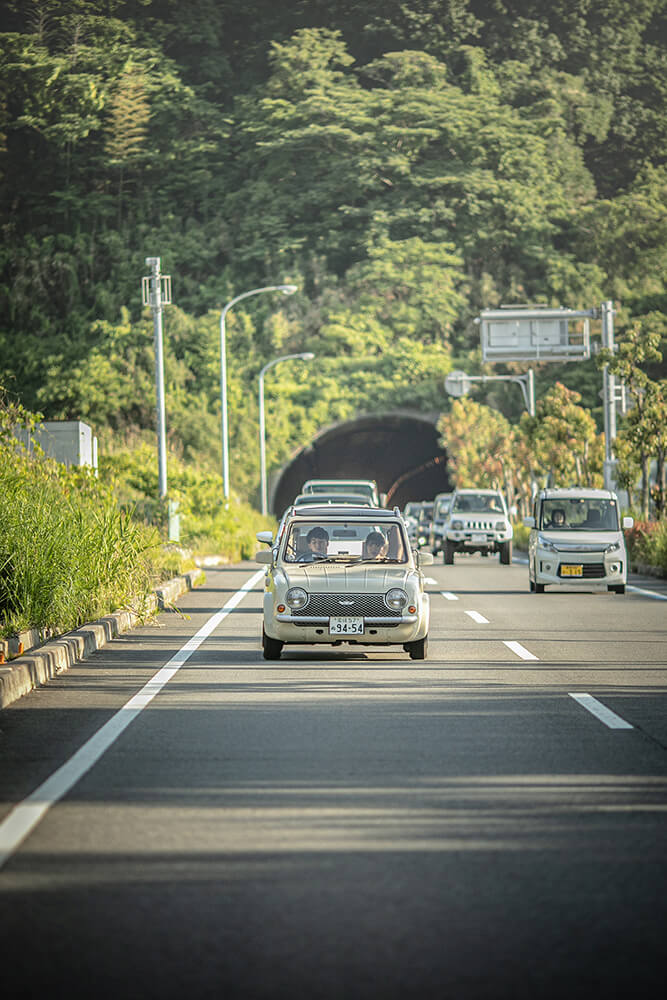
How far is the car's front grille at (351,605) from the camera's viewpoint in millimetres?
14570

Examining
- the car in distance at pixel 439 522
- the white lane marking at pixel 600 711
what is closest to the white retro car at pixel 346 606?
the white lane marking at pixel 600 711

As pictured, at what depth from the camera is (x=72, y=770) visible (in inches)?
344

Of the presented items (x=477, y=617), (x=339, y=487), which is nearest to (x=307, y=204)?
(x=339, y=487)

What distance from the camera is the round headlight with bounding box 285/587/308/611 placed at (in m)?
14.6

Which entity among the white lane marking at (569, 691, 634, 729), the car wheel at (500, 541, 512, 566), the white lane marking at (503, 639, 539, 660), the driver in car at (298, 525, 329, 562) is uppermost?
the driver in car at (298, 525, 329, 562)

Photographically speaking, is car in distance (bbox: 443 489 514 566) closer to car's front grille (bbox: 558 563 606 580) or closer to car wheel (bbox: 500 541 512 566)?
car wheel (bbox: 500 541 512 566)

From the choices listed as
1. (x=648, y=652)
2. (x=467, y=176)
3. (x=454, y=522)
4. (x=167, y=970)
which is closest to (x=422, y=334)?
(x=467, y=176)

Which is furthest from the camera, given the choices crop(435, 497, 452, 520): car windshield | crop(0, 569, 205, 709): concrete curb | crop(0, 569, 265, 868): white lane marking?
crop(435, 497, 452, 520): car windshield

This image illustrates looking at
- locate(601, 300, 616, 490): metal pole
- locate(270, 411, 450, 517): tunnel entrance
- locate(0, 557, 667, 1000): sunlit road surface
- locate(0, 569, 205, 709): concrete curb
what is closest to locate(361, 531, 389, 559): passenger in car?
locate(0, 557, 667, 1000): sunlit road surface

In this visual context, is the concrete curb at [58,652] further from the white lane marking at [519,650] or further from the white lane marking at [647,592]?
the white lane marking at [647,592]

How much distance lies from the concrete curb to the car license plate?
2586mm

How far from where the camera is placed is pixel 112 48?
93.1 metres

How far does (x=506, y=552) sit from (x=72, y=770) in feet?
101

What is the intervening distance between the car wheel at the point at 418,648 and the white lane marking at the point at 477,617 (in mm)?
4496
